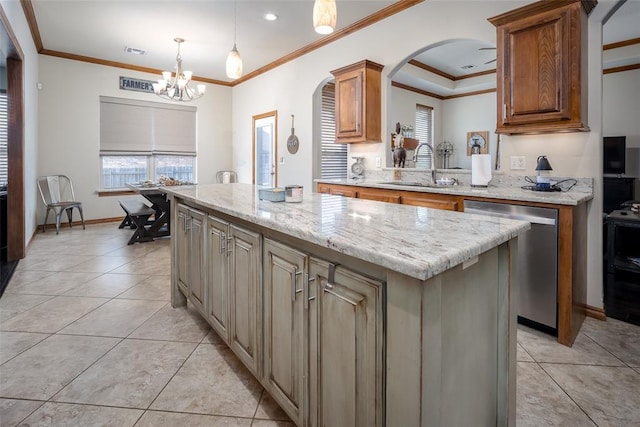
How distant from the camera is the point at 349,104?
4176mm

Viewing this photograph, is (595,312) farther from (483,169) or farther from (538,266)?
(483,169)

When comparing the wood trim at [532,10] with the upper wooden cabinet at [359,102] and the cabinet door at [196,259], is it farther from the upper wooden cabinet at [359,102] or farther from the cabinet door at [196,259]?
the cabinet door at [196,259]

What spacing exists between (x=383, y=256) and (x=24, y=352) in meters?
2.36

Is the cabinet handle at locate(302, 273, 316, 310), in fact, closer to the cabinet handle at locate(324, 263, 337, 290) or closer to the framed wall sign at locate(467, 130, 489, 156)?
the cabinet handle at locate(324, 263, 337, 290)

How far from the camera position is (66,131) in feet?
19.5

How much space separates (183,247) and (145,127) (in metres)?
5.11

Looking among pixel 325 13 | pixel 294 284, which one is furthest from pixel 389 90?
pixel 294 284

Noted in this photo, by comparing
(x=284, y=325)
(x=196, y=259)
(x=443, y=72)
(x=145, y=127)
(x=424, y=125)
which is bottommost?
(x=284, y=325)

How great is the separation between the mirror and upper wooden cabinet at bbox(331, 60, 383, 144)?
2068 millimetres

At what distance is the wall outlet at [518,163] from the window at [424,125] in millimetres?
4772

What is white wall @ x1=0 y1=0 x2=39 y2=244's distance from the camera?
3.88 metres

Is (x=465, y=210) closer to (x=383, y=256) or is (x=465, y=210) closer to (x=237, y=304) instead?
(x=237, y=304)

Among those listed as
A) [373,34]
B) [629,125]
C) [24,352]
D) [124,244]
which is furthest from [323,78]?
[629,125]

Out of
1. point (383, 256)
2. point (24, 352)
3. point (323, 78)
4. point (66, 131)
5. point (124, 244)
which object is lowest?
point (24, 352)
